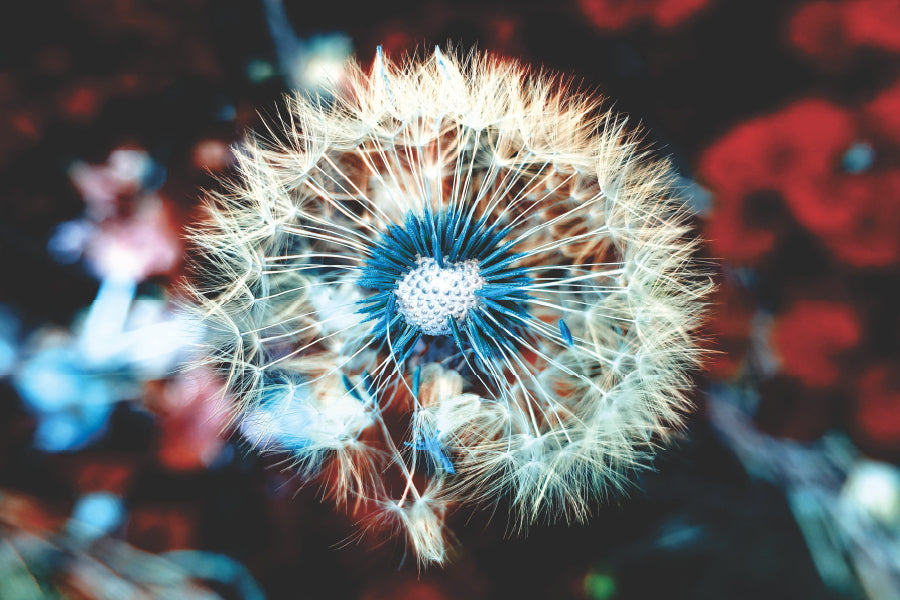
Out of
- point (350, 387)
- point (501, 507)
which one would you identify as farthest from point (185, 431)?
point (501, 507)

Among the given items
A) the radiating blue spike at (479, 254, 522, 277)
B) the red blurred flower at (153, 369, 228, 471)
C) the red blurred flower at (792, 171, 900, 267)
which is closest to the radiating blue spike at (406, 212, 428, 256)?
the radiating blue spike at (479, 254, 522, 277)

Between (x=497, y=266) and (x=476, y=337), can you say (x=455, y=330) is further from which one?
(x=497, y=266)

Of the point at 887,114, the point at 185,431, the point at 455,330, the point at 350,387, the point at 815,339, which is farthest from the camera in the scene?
the point at 185,431

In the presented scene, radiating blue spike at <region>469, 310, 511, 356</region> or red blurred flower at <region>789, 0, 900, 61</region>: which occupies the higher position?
red blurred flower at <region>789, 0, 900, 61</region>

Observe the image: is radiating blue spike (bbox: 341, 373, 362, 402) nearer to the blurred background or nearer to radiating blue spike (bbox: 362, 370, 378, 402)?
radiating blue spike (bbox: 362, 370, 378, 402)

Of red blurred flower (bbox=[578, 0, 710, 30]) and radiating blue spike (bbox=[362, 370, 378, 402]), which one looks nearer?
radiating blue spike (bbox=[362, 370, 378, 402])

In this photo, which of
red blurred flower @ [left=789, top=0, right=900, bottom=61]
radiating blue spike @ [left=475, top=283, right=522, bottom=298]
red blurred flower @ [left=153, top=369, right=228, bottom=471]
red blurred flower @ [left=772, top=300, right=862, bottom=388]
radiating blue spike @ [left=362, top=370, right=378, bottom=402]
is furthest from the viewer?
red blurred flower @ [left=153, top=369, right=228, bottom=471]

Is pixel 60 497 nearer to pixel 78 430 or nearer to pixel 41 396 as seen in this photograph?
pixel 78 430
